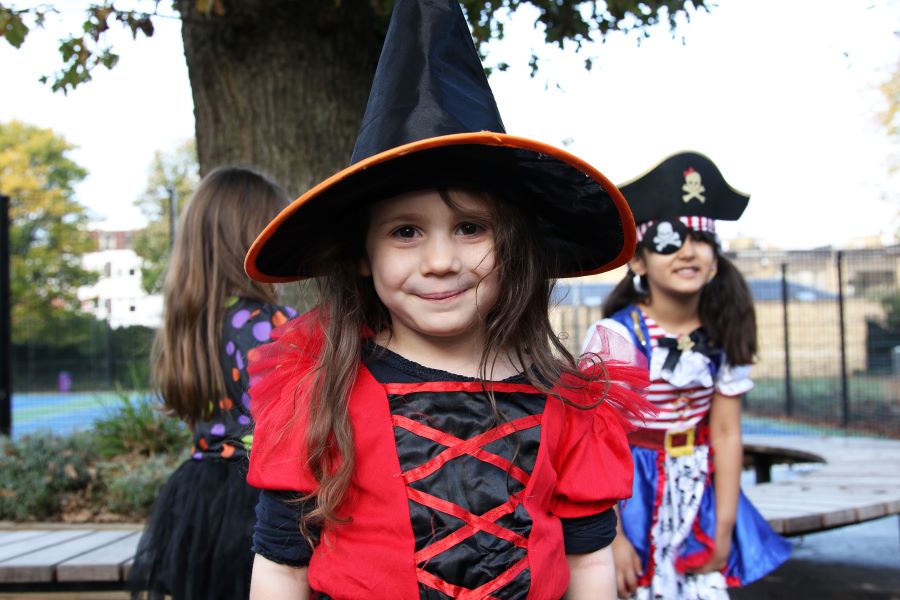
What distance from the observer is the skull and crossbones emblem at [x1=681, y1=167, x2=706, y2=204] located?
110 inches

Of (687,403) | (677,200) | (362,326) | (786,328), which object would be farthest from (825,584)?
(786,328)

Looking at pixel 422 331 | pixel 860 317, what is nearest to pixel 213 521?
pixel 422 331

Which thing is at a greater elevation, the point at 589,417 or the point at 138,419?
the point at 589,417

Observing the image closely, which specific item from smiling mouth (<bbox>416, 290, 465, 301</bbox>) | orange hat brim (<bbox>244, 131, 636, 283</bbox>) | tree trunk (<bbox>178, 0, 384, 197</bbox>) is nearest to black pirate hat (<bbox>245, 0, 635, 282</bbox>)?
orange hat brim (<bbox>244, 131, 636, 283</bbox>)

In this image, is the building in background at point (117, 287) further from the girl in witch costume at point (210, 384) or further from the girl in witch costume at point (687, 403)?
the girl in witch costume at point (687, 403)

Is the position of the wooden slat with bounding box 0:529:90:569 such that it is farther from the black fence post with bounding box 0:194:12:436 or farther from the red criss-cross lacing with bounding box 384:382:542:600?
the black fence post with bounding box 0:194:12:436

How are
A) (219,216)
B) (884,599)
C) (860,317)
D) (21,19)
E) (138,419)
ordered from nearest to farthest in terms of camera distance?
(219,216) → (21,19) → (884,599) → (138,419) → (860,317)

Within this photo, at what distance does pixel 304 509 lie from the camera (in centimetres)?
162

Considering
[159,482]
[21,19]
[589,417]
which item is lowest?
[159,482]

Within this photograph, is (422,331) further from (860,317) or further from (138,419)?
(860,317)

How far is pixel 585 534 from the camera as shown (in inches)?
68.1

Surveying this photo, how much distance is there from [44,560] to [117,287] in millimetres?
24708

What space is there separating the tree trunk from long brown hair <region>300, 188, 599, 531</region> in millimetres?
2568

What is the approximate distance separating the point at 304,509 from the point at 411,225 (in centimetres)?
62
